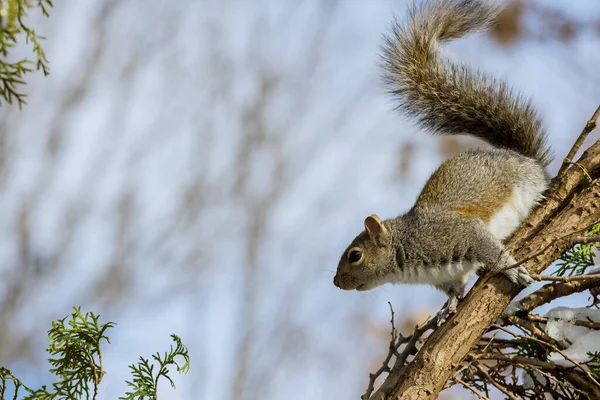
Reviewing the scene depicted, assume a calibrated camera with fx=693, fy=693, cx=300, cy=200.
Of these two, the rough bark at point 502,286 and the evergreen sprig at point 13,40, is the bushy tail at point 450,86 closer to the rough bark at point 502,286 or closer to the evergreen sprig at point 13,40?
the rough bark at point 502,286

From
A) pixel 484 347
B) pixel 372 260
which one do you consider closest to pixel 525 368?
pixel 484 347

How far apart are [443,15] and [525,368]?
1347mm

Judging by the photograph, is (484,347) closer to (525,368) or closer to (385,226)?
(525,368)

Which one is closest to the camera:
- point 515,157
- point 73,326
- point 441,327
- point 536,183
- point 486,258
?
point 73,326

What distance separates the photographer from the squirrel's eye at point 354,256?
8.12 ft

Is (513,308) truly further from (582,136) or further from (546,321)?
(582,136)

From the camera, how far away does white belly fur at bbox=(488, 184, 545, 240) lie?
7.01 ft

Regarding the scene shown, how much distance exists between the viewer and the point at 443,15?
2480 millimetres

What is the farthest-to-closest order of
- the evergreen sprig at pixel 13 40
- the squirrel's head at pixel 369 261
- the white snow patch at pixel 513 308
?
the squirrel's head at pixel 369 261
the white snow patch at pixel 513 308
the evergreen sprig at pixel 13 40

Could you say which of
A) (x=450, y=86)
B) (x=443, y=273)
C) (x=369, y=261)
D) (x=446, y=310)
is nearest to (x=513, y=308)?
(x=446, y=310)

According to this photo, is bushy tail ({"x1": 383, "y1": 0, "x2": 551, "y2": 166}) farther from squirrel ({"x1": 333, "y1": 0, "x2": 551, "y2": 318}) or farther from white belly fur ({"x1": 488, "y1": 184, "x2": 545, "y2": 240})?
white belly fur ({"x1": 488, "y1": 184, "x2": 545, "y2": 240})

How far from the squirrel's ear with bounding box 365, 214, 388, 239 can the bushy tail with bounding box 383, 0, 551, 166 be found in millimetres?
411

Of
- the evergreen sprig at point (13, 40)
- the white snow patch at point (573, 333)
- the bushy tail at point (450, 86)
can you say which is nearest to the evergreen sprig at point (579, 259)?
the white snow patch at point (573, 333)

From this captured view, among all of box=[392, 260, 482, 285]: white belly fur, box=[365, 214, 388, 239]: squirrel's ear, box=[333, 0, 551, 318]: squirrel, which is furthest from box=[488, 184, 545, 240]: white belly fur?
box=[365, 214, 388, 239]: squirrel's ear
